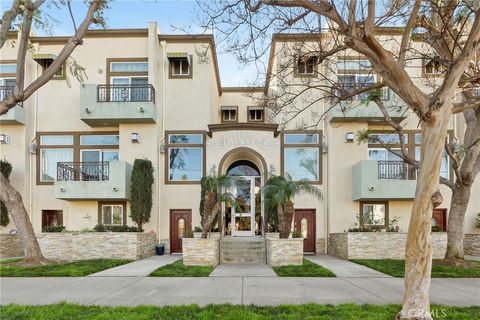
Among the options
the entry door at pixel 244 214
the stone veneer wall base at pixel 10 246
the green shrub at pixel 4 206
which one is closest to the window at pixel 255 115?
the entry door at pixel 244 214

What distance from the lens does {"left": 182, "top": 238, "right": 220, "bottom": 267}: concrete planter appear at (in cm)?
1237

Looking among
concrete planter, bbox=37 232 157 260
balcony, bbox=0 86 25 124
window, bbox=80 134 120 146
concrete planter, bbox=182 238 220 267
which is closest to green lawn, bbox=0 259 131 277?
concrete planter, bbox=37 232 157 260

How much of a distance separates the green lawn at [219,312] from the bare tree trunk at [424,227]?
525mm

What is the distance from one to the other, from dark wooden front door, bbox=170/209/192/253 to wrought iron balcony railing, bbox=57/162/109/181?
341 centimetres

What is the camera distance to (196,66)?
17.2 meters

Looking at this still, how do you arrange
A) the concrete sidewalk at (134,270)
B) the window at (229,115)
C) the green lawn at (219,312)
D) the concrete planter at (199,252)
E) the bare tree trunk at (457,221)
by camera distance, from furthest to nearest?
1. the window at (229,115)
2. the concrete planter at (199,252)
3. the bare tree trunk at (457,221)
4. the concrete sidewalk at (134,270)
5. the green lawn at (219,312)

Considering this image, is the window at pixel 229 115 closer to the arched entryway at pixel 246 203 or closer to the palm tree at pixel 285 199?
the arched entryway at pixel 246 203

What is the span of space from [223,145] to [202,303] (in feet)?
33.3

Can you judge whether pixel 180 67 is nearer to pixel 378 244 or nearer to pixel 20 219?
pixel 20 219

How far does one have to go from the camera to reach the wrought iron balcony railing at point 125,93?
16.1m

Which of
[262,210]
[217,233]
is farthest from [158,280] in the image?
[262,210]

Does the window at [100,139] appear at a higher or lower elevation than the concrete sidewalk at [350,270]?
higher

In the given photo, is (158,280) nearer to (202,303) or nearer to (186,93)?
(202,303)

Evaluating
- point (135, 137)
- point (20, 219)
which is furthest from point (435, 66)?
point (20, 219)
